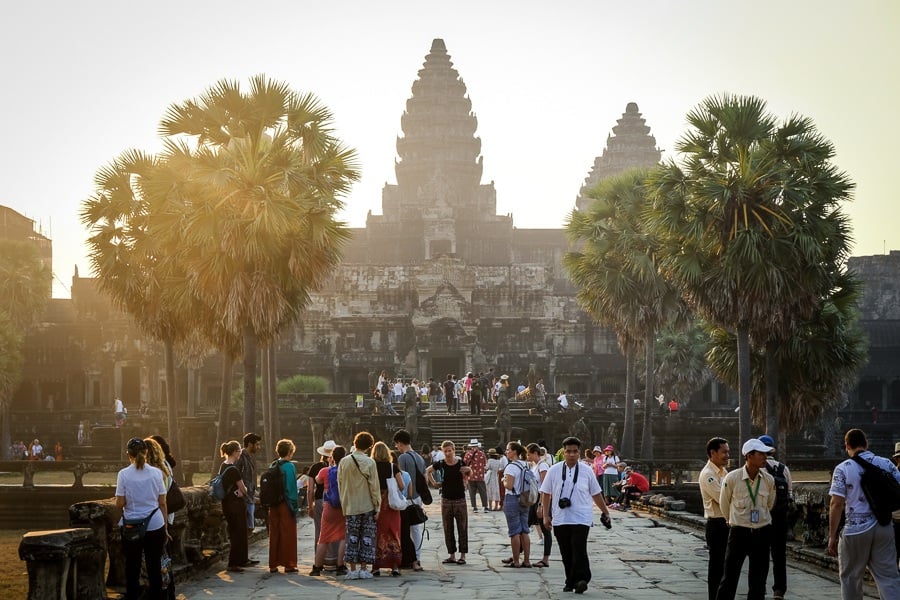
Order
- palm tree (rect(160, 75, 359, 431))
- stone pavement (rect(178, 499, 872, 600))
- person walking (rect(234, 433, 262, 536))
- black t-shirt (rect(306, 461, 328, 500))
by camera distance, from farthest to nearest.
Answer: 1. palm tree (rect(160, 75, 359, 431))
2. black t-shirt (rect(306, 461, 328, 500))
3. person walking (rect(234, 433, 262, 536))
4. stone pavement (rect(178, 499, 872, 600))

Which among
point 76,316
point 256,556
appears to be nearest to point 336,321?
point 76,316

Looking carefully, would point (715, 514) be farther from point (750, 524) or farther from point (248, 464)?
point (248, 464)

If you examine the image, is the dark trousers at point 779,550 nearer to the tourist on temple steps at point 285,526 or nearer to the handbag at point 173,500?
the tourist on temple steps at point 285,526

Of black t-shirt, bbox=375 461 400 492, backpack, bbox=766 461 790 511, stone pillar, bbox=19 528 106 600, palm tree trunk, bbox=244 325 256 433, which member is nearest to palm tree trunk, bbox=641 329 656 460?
palm tree trunk, bbox=244 325 256 433

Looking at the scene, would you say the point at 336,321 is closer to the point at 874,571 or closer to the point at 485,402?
the point at 485,402

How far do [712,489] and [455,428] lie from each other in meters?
29.7

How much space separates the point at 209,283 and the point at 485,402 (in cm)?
2478

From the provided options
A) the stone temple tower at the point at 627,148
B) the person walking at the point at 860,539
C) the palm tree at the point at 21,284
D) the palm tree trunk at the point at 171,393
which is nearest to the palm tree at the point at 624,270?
the palm tree trunk at the point at 171,393

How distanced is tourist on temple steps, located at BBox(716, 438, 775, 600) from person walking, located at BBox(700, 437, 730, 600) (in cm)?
67

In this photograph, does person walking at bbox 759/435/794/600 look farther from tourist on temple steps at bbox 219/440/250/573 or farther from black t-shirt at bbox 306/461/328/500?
tourist on temple steps at bbox 219/440/250/573

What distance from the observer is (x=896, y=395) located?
61.1 m

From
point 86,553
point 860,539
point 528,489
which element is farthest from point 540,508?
point 86,553

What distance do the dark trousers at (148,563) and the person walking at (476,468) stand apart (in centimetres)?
1277

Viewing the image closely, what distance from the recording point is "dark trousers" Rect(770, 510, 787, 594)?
40.1 ft
